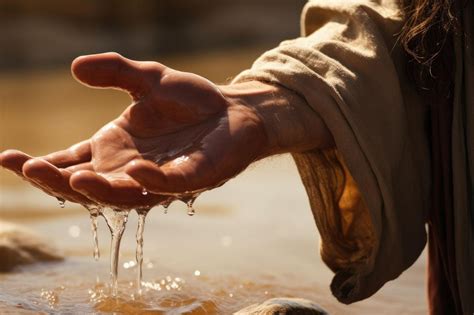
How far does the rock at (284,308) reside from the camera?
2479 mm

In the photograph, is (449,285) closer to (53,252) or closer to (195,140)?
(195,140)

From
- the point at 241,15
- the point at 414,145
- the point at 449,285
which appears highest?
the point at 414,145

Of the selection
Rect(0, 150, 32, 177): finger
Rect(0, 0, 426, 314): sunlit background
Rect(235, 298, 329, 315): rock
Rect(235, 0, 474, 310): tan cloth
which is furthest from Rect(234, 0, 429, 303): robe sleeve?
Rect(0, 150, 32, 177): finger

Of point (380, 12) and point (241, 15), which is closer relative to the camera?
point (380, 12)

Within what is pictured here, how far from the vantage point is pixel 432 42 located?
7.84ft

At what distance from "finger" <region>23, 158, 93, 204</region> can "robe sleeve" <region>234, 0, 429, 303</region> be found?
1.72 feet

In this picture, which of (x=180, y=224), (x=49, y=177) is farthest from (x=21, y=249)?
(x=49, y=177)

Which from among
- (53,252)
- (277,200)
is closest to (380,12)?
(53,252)

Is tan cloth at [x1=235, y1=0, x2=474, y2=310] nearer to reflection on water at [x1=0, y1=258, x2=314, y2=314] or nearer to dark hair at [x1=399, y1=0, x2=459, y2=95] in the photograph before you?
dark hair at [x1=399, y1=0, x2=459, y2=95]

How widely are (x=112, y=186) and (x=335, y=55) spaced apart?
0.69 metres

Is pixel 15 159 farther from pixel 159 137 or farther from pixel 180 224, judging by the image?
pixel 180 224

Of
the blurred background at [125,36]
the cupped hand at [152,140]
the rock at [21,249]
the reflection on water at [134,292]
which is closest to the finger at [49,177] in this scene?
the cupped hand at [152,140]

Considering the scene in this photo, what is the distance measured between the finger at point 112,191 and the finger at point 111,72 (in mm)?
220

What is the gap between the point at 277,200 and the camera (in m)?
4.80
